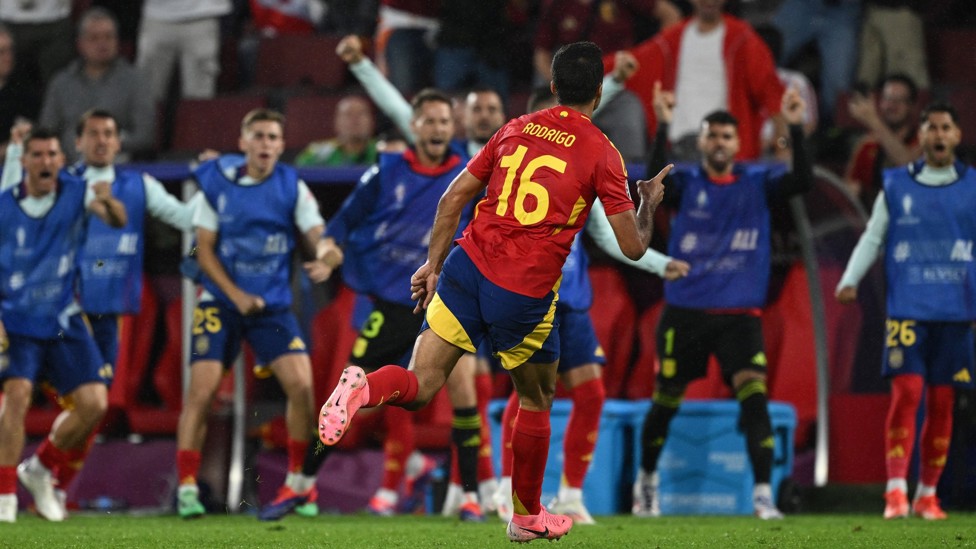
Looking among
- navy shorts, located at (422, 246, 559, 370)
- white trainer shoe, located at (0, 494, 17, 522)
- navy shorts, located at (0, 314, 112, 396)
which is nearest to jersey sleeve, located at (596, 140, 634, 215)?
navy shorts, located at (422, 246, 559, 370)

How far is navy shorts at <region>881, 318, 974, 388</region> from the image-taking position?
8.51 meters

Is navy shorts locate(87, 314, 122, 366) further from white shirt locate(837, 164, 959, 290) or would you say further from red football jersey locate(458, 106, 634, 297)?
white shirt locate(837, 164, 959, 290)

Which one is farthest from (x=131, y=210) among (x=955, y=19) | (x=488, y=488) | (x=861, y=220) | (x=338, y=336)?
(x=955, y=19)

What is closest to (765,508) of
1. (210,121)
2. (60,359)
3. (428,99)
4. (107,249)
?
(428,99)

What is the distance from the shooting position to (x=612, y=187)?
5816 millimetres

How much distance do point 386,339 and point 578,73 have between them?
9.60ft

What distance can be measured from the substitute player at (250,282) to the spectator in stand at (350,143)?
1.57m

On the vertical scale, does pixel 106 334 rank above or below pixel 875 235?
below

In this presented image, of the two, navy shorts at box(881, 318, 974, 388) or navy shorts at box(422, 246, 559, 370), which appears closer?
navy shorts at box(422, 246, 559, 370)

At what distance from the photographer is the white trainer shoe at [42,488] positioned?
8.81m

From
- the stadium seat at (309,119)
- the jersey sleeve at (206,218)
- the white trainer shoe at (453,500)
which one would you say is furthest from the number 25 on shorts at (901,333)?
the stadium seat at (309,119)

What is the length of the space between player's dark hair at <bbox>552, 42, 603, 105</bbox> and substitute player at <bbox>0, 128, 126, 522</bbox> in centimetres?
351

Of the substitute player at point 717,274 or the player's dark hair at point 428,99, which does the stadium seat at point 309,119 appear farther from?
the substitute player at point 717,274

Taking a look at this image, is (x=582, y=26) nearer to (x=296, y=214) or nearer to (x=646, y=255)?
(x=296, y=214)
